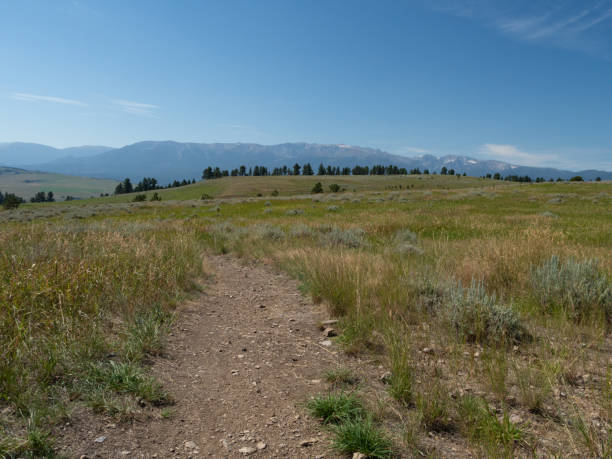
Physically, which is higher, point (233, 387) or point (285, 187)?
point (285, 187)

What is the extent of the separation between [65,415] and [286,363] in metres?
2.38

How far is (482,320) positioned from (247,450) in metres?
3.38

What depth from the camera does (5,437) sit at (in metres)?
2.42

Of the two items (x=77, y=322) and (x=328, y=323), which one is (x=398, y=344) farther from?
(x=77, y=322)

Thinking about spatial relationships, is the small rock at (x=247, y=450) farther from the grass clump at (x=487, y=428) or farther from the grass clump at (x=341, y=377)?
the grass clump at (x=487, y=428)

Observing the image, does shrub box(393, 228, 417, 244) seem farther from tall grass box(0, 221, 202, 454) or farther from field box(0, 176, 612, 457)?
tall grass box(0, 221, 202, 454)

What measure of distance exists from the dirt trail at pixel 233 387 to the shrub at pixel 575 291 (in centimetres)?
355

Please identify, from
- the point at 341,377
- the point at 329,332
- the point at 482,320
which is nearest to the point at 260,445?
the point at 341,377

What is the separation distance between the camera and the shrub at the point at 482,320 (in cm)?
430

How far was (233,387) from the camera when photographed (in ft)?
12.1

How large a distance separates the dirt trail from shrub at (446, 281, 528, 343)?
1731 millimetres

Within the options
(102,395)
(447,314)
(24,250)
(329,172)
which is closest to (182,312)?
(102,395)

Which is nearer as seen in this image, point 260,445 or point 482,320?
point 260,445

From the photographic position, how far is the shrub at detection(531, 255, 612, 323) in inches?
188
